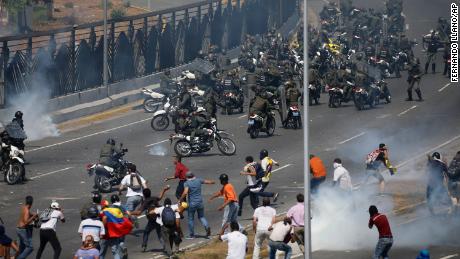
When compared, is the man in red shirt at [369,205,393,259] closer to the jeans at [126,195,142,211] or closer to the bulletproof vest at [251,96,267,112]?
the jeans at [126,195,142,211]

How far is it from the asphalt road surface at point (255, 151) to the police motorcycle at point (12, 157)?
0.30m

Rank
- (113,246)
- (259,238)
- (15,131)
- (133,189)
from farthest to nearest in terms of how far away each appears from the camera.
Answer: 1. (15,131)
2. (133,189)
3. (259,238)
4. (113,246)

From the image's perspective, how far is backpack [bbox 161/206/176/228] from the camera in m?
27.0

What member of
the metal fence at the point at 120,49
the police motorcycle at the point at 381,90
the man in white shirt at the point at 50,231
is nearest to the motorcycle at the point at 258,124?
the police motorcycle at the point at 381,90

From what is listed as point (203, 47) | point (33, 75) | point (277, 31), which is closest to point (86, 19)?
point (277, 31)

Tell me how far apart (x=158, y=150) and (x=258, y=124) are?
3741mm

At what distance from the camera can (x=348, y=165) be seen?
129 feet

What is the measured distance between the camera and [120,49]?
54719 mm

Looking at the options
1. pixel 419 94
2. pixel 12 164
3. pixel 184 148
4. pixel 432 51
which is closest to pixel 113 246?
pixel 12 164

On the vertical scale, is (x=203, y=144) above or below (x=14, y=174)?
below

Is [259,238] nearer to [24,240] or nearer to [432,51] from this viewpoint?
[24,240]

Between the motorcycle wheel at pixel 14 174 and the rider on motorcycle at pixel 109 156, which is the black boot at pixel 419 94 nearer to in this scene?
the rider on motorcycle at pixel 109 156

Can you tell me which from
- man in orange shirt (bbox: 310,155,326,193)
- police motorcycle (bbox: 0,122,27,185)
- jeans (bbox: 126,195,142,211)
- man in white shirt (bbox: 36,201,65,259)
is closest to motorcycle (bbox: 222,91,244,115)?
police motorcycle (bbox: 0,122,27,185)

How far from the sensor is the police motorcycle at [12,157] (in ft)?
117
